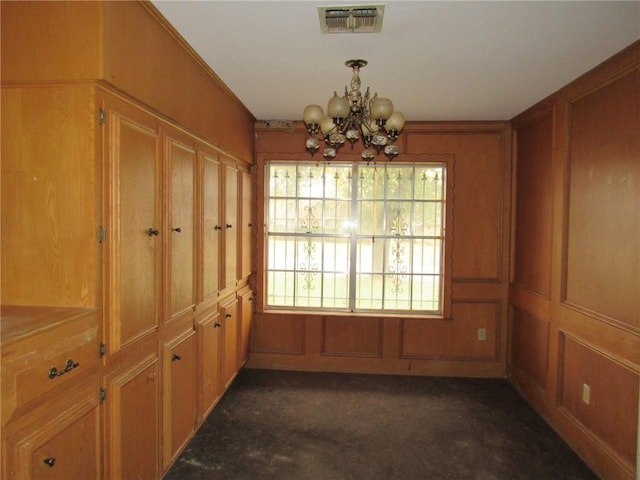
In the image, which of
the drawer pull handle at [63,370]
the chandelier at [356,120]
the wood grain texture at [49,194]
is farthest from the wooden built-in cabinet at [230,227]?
the drawer pull handle at [63,370]

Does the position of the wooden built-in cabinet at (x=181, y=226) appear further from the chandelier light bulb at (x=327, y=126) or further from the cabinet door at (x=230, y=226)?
the chandelier light bulb at (x=327, y=126)

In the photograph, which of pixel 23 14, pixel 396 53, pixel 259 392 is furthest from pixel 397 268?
pixel 23 14

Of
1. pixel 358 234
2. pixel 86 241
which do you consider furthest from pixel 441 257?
pixel 86 241

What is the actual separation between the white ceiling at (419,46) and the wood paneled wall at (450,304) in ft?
2.43

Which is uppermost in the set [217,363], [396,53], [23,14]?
[396,53]

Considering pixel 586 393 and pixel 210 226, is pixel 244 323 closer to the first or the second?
pixel 210 226

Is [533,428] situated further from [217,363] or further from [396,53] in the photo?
[396,53]

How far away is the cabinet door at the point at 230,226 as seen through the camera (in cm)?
344

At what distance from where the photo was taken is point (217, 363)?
133 inches

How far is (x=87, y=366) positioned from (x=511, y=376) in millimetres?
3769

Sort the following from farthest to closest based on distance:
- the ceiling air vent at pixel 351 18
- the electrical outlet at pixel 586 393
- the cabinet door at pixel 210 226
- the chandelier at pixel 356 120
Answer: the cabinet door at pixel 210 226, the electrical outlet at pixel 586 393, the chandelier at pixel 356 120, the ceiling air vent at pixel 351 18

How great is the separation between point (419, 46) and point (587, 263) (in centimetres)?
180

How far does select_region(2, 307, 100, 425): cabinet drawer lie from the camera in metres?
1.34

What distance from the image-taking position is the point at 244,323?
4.11 meters
